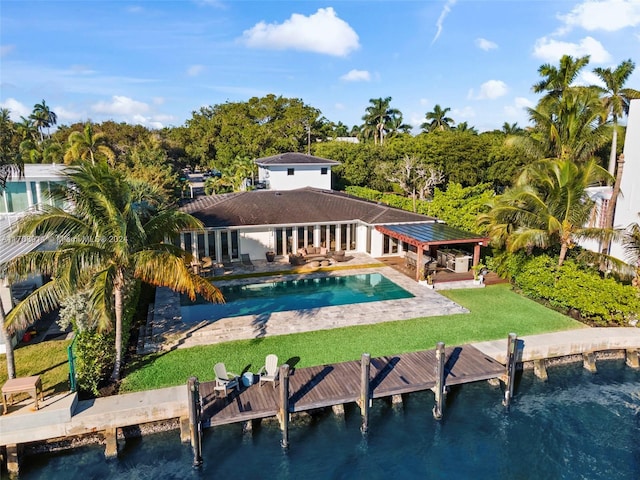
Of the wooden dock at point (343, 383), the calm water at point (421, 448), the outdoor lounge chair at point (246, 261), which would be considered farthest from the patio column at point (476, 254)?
the outdoor lounge chair at point (246, 261)

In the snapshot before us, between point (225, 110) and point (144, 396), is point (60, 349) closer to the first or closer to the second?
point (144, 396)

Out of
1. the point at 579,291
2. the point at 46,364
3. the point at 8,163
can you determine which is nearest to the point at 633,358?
the point at 579,291

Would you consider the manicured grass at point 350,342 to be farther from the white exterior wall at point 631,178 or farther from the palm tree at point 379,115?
the palm tree at point 379,115

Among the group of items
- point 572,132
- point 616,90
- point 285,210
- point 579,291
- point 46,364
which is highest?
point 616,90

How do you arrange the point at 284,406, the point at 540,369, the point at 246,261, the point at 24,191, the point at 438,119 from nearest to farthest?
1. the point at 284,406
2. the point at 540,369
3. the point at 24,191
4. the point at 246,261
5. the point at 438,119

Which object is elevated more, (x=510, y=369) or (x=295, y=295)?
(x=295, y=295)

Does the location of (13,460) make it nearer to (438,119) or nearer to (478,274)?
(478,274)

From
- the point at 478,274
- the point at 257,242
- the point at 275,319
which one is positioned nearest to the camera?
the point at 275,319
